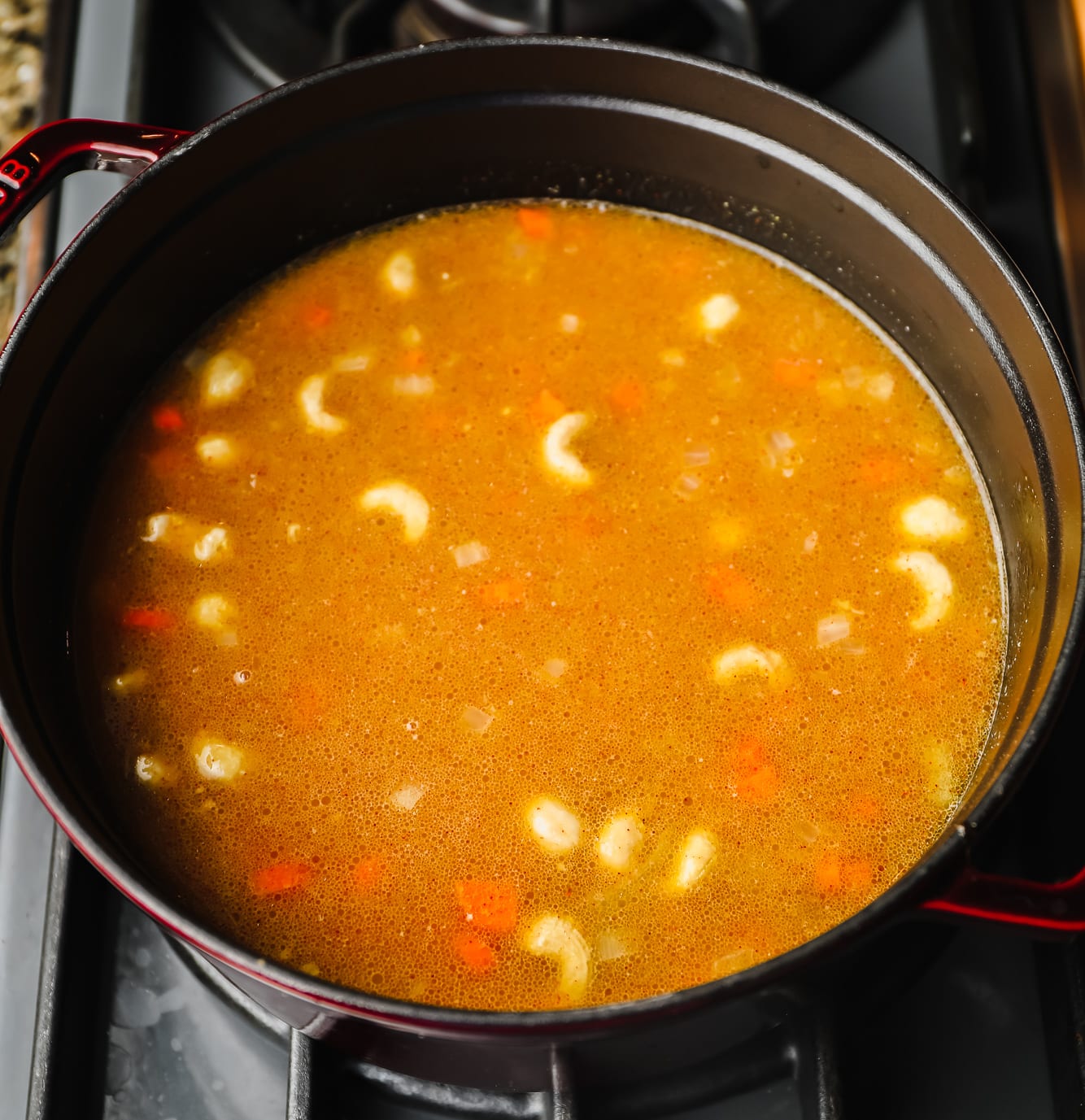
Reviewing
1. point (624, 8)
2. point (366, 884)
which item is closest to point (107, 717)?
point (366, 884)

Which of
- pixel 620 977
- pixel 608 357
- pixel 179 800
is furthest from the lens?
pixel 608 357

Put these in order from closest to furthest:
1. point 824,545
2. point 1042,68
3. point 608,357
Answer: point 824,545
point 608,357
point 1042,68

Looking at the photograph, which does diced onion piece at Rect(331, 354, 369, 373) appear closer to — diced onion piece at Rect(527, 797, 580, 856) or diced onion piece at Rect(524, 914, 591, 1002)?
diced onion piece at Rect(527, 797, 580, 856)

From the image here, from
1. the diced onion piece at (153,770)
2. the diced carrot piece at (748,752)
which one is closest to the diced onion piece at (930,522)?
the diced carrot piece at (748,752)

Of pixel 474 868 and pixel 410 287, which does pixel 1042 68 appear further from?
pixel 474 868

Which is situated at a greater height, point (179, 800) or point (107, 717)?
point (107, 717)

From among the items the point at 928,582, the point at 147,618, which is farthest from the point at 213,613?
the point at 928,582
